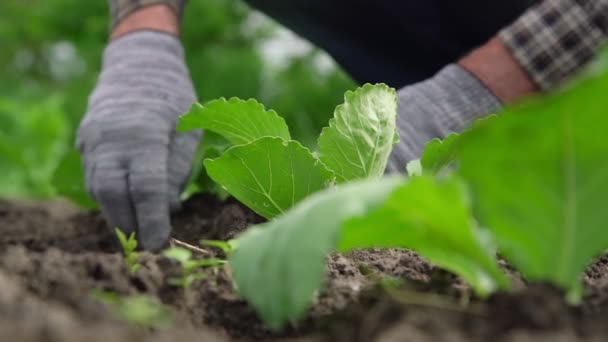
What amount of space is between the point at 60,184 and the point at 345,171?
125cm

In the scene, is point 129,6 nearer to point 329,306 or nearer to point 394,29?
point 394,29

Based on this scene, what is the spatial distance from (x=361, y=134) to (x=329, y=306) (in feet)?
1.21

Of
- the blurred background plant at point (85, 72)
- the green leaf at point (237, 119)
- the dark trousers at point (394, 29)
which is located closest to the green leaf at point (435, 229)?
the green leaf at point (237, 119)

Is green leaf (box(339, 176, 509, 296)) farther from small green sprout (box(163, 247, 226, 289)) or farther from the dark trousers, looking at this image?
the dark trousers

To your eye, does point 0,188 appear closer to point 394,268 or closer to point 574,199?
point 394,268

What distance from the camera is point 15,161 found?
11.6 feet

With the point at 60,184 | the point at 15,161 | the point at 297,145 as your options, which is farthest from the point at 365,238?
the point at 15,161

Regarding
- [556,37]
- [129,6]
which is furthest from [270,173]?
[129,6]

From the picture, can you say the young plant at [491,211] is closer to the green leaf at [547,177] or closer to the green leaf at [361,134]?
the green leaf at [547,177]

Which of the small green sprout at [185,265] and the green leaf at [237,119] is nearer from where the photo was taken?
the small green sprout at [185,265]

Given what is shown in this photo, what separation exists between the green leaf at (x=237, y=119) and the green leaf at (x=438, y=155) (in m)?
0.24

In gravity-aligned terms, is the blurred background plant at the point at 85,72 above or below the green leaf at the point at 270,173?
below

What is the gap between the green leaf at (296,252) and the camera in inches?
25.3

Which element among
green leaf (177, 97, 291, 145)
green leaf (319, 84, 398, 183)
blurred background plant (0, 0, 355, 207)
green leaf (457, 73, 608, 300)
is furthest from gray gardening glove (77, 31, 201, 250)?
blurred background plant (0, 0, 355, 207)
